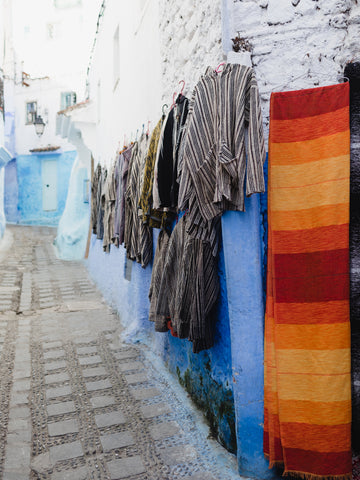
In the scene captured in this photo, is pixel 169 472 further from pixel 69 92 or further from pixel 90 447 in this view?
pixel 69 92

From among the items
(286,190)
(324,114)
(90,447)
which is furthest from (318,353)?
(90,447)

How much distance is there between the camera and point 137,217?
177 inches

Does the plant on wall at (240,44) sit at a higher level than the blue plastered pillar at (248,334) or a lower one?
higher

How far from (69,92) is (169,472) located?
817 inches

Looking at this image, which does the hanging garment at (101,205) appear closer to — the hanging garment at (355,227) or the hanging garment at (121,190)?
the hanging garment at (121,190)

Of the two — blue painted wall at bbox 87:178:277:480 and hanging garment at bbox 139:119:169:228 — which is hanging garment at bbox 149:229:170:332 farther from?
blue painted wall at bbox 87:178:277:480

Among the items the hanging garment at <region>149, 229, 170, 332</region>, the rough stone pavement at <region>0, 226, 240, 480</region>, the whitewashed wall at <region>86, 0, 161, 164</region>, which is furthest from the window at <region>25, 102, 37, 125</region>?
the hanging garment at <region>149, 229, 170, 332</region>

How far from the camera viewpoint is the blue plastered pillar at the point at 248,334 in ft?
7.97

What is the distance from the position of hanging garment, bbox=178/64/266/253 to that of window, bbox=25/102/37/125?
20.6m

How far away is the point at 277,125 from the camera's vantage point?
2334mm

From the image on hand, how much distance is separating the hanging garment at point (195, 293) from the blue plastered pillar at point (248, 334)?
0.98 ft

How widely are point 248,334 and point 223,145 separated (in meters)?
1.13

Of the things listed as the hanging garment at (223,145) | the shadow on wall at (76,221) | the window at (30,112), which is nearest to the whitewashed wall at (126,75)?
the hanging garment at (223,145)

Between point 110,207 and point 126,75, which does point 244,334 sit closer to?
point 110,207
